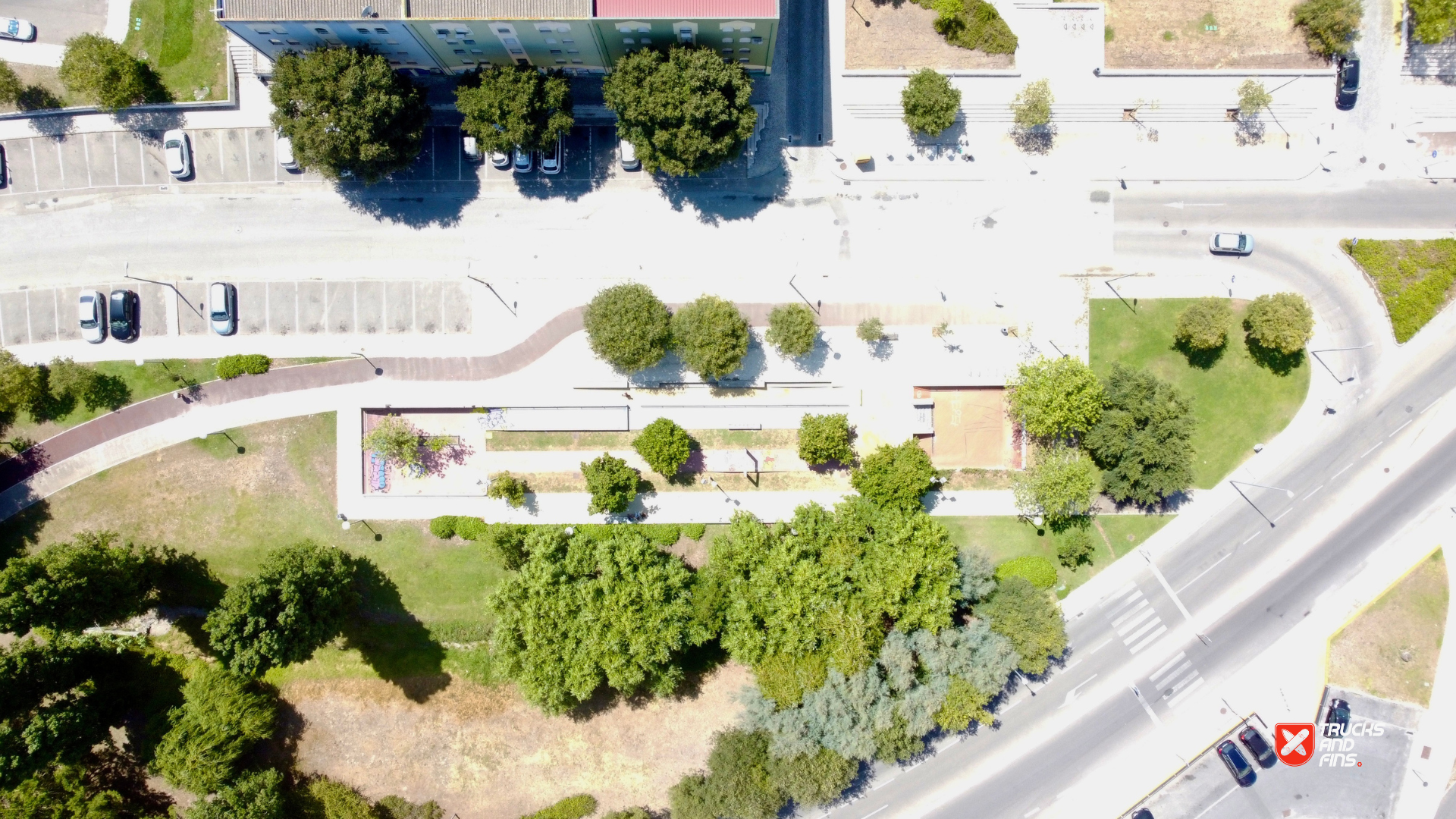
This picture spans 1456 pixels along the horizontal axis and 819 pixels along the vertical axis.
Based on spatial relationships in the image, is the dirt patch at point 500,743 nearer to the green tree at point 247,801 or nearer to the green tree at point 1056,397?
the green tree at point 247,801

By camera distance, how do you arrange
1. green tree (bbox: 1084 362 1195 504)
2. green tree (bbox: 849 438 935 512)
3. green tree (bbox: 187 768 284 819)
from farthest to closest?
green tree (bbox: 1084 362 1195 504), green tree (bbox: 849 438 935 512), green tree (bbox: 187 768 284 819)

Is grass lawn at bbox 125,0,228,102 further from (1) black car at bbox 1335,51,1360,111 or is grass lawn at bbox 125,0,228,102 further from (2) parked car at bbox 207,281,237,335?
(1) black car at bbox 1335,51,1360,111

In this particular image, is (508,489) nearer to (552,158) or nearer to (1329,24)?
(552,158)

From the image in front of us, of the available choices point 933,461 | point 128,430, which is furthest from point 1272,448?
point 128,430

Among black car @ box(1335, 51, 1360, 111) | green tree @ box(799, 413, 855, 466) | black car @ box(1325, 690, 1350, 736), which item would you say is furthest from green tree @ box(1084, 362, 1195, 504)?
black car @ box(1335, 51, 1360, 111)

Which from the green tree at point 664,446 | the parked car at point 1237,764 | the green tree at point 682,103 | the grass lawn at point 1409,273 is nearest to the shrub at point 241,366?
the green tree at point 664,446

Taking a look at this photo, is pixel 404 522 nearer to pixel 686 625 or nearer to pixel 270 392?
pixel 270 392
